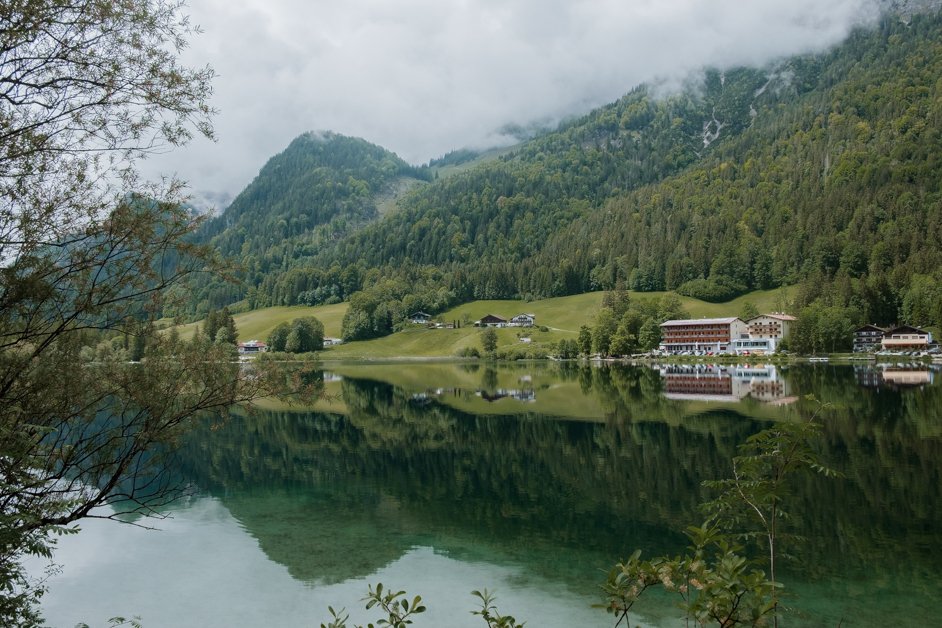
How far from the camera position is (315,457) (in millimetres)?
37125

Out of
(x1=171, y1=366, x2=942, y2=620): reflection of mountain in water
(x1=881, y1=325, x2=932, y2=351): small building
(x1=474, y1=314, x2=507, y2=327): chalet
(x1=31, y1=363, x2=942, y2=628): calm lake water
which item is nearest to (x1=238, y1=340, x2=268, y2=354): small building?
(x1=474, y1=314, x2=507, y2=327): chalet

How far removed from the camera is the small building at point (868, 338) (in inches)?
5054

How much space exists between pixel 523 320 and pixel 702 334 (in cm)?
5504

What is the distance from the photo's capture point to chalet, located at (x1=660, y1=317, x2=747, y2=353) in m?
148

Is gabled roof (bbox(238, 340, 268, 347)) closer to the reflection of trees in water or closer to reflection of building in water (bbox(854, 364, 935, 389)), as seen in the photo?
the reflection of trees in water

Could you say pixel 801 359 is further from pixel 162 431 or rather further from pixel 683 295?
pixel 162 431

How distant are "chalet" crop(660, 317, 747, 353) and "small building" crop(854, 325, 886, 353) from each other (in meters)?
24.4

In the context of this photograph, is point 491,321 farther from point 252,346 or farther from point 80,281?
point 80,281

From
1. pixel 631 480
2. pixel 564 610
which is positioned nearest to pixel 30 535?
pixel 564 610

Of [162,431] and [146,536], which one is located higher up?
[162,431]

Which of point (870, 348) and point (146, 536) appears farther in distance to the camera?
point (870, 348)

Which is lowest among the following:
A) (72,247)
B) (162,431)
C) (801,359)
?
(801,359)

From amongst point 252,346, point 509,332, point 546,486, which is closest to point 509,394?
point 546,486

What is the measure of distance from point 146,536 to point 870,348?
14350 cm
